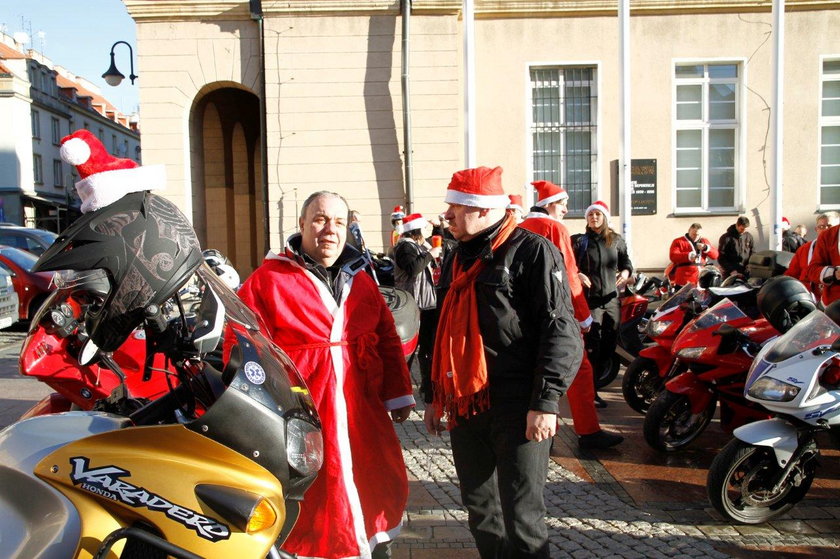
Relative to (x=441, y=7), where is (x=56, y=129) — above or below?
above

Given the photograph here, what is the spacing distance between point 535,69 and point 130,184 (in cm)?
1396

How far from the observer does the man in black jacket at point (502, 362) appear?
3.08 meters

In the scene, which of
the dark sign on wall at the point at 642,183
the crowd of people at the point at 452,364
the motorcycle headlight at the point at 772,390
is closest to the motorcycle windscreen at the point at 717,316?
the motorcycle headlight at the point at 772,390

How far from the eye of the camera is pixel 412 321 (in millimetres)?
6027

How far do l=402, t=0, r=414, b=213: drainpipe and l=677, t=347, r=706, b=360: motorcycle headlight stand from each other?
32.2 feet

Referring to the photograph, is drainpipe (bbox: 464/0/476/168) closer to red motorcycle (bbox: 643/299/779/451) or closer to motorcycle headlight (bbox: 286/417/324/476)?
red motorcycle (bbox: 643/299/779/451)

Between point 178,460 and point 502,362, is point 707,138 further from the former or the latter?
point 178,460

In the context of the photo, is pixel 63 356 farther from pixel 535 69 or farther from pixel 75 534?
pixel 535 69

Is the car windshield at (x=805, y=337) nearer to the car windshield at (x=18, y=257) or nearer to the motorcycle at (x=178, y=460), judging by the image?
the motorcycle at (x=178, y=460)

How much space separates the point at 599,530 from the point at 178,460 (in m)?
2.87

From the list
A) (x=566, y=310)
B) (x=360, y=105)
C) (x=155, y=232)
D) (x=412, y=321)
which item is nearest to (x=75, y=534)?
(x=155, y=232)

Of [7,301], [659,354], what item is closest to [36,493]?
[659,354]

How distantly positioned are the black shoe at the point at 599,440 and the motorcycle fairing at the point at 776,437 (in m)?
1.36

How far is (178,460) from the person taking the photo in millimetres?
1938
